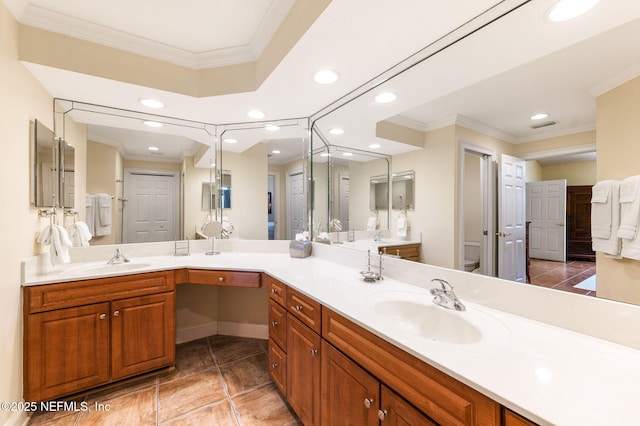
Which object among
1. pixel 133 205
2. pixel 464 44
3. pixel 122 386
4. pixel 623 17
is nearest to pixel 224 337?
pixel 122 386

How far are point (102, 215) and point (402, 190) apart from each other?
8.30 ft

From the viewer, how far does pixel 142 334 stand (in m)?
1.93

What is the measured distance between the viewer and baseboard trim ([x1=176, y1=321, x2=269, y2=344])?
2.61 meters

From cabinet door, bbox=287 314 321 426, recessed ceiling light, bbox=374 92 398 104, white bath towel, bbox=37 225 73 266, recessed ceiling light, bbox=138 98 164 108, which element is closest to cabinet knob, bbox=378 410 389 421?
cabinet door, bbox=287 314 321 426

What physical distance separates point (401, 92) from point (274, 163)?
149 cm

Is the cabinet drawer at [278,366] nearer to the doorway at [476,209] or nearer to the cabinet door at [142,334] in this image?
the cabinet door at [142,334]

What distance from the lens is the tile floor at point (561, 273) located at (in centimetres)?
98

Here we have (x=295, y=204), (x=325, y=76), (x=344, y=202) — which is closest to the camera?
(x=325, y=76)

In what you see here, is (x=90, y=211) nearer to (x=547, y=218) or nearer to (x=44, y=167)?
(x=44, y=167)

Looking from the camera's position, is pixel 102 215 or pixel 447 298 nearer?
pixel 447 298

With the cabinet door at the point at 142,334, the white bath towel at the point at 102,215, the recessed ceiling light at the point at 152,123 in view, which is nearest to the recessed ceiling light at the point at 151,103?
the recessed ceiling light at the point at 152,123

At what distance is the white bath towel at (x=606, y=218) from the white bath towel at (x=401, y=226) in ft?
2.68

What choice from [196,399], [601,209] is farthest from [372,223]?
[196,399]

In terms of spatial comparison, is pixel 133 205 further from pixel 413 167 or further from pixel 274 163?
pixel 413 167
